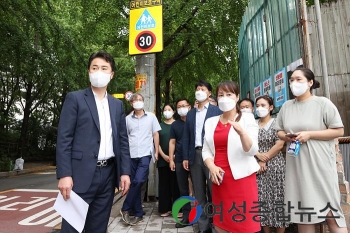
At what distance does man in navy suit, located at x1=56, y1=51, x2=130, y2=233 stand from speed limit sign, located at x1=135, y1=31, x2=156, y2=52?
3569 mm

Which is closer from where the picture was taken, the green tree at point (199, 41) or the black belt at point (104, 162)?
the black belt at point (104, 162)

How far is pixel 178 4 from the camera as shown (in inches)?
389

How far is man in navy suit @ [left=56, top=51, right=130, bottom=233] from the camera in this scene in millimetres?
2418

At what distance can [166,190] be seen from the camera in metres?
5.21

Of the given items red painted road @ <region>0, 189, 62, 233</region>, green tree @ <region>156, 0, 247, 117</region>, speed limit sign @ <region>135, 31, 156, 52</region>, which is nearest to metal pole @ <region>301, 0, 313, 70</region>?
speed limit sign @ <region>135, 31, 156, 52</region>

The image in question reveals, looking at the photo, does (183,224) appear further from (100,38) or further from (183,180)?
(100,38)

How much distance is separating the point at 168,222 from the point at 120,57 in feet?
36.9

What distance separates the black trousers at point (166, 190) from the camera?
5.13m

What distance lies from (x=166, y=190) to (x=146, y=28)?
3507 millimetres

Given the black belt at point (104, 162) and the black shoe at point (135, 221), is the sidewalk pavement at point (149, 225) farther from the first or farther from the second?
the black belt at point (104, 162)

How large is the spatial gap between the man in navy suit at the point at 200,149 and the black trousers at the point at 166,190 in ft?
3.82

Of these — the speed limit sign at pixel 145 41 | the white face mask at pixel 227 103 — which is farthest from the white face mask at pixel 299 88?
the speed limit sign at pixel 145 41

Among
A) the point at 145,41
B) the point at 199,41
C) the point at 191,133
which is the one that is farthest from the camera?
the point at 199,41

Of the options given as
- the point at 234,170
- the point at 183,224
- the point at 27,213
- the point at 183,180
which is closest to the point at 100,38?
the point at 27,213
